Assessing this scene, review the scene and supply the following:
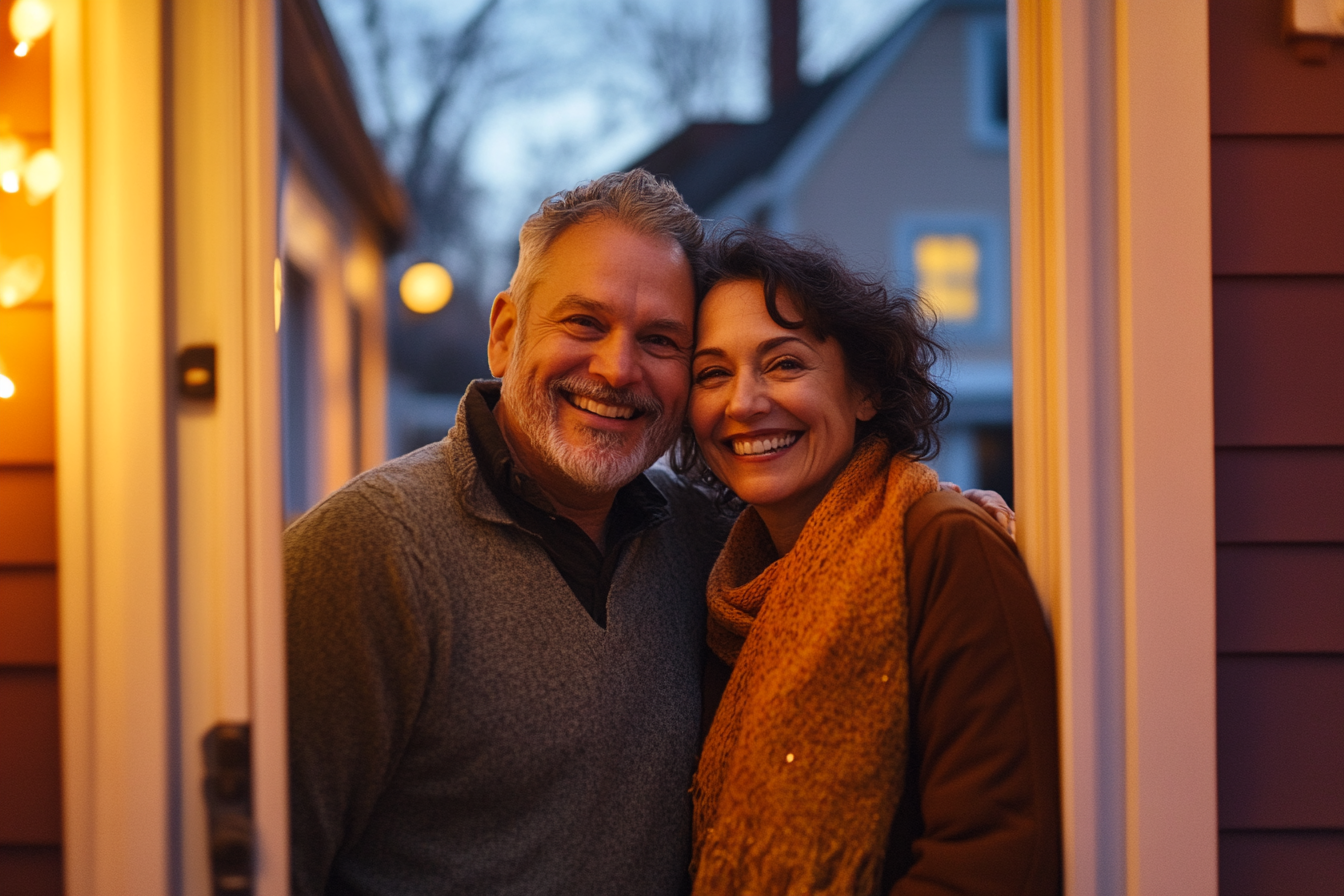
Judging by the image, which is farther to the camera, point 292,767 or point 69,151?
point 292,767

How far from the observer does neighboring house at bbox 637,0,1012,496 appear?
11047 millimetres

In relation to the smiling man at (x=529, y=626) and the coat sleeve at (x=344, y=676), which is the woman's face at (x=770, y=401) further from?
the coat sleeve at (x=344, y=676)

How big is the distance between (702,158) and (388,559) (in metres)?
12.7

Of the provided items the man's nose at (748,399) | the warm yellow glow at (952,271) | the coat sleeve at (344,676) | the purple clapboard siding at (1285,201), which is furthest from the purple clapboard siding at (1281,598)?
the warm yellow glow at (952,271)

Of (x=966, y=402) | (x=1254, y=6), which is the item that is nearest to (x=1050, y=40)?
(x=1254, y=6)

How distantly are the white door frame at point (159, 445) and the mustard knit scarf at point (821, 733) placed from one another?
669 millimetres

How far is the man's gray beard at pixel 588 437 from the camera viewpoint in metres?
1.77

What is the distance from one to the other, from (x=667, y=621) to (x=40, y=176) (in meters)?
1.17

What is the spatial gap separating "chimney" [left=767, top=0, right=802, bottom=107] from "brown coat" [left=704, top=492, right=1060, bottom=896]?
13.0m

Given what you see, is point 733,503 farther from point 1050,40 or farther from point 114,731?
point 114,731

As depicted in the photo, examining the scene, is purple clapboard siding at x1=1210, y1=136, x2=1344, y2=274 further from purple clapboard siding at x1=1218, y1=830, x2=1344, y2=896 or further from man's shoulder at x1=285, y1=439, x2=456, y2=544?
man's shoulder at x1=285, y1=439, x2=456, y2=544

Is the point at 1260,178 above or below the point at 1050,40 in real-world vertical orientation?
below

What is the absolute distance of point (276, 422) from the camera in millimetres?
1265

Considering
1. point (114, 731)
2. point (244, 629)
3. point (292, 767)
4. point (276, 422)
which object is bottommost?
point (292, 767)
